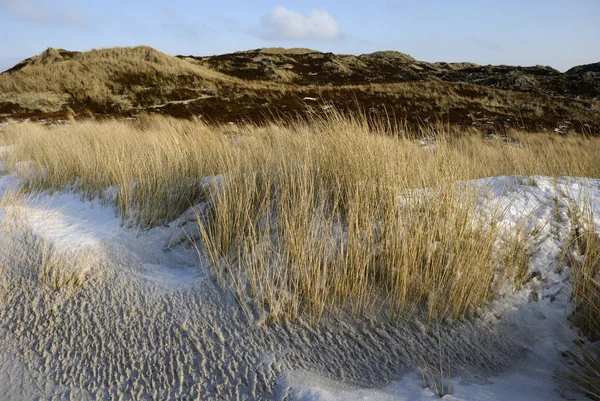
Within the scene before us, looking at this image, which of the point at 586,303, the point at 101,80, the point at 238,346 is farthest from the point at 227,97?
the point at 586,303

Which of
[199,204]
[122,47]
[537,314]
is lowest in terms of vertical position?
[537,314]

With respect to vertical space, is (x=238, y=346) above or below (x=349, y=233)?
below

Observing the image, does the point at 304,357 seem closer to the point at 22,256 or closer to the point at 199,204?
the point at 199,204

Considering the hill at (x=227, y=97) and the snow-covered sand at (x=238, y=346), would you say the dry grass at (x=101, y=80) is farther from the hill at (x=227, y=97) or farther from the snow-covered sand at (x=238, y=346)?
the snow-covered sand at (x=238, y=346)

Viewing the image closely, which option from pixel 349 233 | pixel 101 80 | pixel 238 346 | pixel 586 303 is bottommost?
pixel 238 346

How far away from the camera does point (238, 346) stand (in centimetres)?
212

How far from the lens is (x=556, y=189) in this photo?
11.3ft

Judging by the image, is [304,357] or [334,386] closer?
[334,386]

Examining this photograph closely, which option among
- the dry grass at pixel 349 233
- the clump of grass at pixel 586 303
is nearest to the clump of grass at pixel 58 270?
the dry grass at pixel 349 233

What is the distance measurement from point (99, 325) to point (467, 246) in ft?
7.34

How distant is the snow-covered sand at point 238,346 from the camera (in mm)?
1931

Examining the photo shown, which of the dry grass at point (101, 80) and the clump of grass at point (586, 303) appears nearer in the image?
the clump of grass at point (586, 303)

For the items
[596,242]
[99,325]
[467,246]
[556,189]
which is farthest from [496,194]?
[99,325]

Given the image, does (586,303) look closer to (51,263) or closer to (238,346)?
(238,346)
